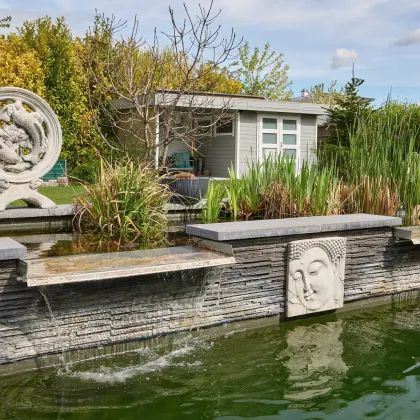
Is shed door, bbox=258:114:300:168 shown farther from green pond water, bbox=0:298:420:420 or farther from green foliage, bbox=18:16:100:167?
green pond water, bbox=0:298:420:420

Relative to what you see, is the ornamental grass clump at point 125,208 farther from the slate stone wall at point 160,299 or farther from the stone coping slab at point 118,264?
the slate stone wall at point 160,299

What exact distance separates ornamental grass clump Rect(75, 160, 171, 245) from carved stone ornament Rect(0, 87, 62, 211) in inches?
25.8

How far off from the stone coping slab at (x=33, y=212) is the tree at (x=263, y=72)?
2287 centimetres

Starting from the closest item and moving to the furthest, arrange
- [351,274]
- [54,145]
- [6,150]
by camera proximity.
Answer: [351,274], [6,150], [54,145]

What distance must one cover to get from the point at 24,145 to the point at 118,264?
2372 mm

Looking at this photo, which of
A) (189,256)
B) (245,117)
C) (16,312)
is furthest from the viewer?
(245,117)

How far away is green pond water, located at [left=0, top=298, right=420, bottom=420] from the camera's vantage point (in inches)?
126

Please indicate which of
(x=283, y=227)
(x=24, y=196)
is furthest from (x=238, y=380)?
(x=24, y=196)

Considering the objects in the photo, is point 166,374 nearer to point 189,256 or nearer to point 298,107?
point 189,256

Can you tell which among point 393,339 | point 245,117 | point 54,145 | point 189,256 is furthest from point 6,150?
point 245,117

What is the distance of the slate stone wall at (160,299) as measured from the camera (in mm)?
3537

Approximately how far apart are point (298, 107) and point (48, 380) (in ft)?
43.4

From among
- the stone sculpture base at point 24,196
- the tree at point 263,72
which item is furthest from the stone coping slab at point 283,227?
the tree at point 263,72

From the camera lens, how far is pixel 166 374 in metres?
3.63
